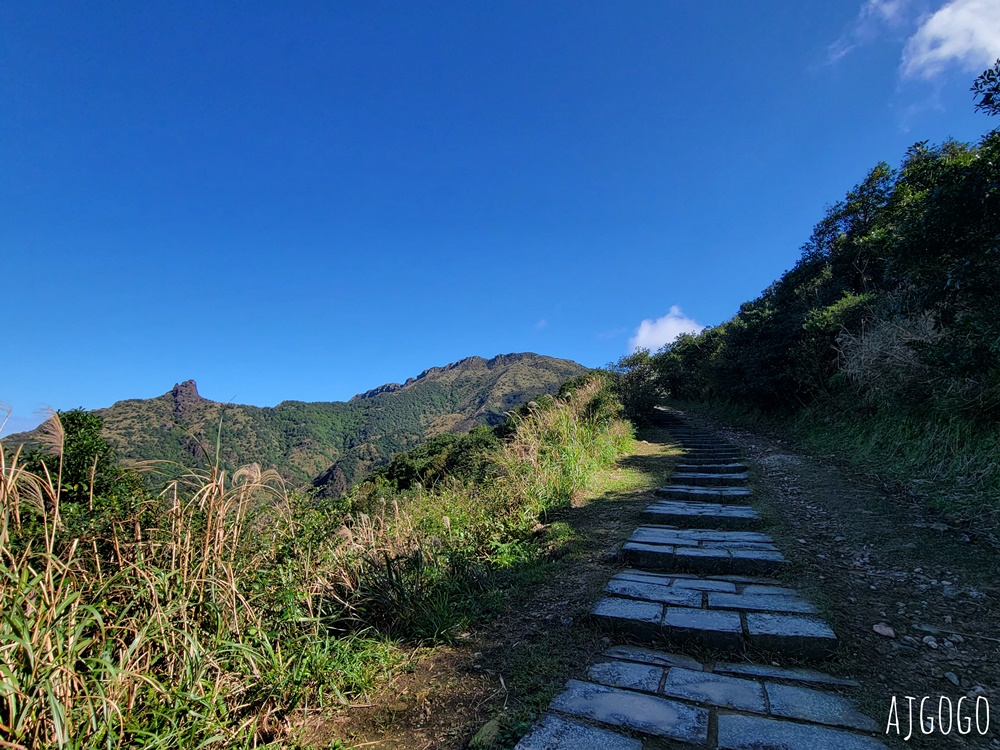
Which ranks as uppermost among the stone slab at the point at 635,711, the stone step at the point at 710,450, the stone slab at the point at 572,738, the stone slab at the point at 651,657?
the stone step at the point at 710,450

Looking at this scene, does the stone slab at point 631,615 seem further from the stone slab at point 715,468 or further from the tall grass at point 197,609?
the stone slab at point 715,468

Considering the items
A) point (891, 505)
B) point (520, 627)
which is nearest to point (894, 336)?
point (891, 505)

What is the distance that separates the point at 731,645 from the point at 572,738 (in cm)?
116

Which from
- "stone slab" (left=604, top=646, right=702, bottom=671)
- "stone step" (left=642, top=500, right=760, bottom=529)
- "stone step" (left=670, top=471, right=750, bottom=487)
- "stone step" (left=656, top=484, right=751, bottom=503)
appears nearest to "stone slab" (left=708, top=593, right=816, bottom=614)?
"stone slab" (left=604, top=646, right=702, bottom=671)

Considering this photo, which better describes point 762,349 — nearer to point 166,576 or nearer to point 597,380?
point 597,380

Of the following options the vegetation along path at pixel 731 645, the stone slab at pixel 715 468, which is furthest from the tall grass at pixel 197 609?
the stone slab at pixel 715 468

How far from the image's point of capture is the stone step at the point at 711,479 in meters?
5.64

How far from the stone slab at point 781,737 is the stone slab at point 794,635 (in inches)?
22.8

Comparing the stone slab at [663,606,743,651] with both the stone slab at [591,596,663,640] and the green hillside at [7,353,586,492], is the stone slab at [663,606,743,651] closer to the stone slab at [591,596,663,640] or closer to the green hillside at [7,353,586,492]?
the stone slab at [591,596,663,640]

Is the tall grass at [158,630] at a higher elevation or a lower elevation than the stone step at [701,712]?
higher

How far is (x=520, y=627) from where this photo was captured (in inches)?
105

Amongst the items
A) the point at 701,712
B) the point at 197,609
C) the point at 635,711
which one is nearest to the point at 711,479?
the point at 701,712

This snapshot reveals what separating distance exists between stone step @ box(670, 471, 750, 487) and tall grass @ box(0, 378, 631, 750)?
3.63 m

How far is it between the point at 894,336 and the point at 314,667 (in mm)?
8210
